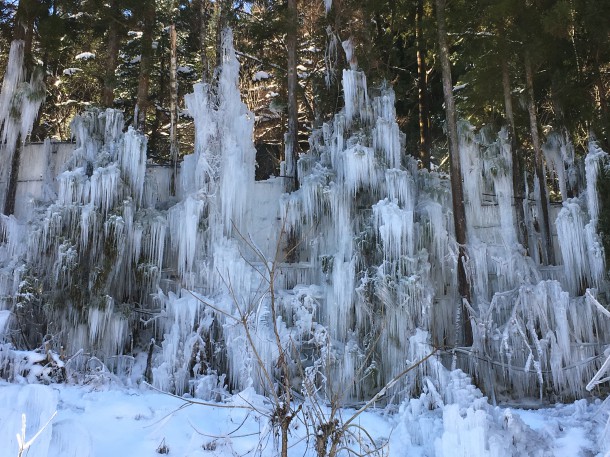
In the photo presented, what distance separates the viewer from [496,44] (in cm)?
1337

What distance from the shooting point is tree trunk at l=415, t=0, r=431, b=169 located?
15545 mm

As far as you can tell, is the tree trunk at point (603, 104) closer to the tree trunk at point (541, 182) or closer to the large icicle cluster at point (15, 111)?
the tree trunk at point (541, 182)

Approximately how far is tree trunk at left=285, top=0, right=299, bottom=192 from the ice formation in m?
0.45

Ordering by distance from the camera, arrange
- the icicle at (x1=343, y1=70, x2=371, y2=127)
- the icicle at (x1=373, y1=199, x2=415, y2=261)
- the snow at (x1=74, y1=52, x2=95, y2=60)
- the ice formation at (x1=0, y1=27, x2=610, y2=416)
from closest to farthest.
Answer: the ice formation at (x1=0, y1=27, x2=610, y2=416) < the icicle at (x1=373, y1=199, x2=415, y2=261) < the icicle at (x1=343, y1=70, x2=371, y2=127) < the snow at (x1=74, y1=52, x2=95, y2=60)

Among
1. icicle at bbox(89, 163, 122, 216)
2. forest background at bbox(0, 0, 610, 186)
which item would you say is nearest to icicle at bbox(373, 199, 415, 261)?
forest background at bbox(0, 0, 610, 186)

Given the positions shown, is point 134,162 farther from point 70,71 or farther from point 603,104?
point 603,104

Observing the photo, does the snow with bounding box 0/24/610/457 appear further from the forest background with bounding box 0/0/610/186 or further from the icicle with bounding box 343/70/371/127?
the forest background with bounding box 0/0/610/186

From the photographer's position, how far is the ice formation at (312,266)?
10.9 metres

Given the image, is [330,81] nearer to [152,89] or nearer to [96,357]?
[152,89]

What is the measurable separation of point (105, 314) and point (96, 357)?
807mm

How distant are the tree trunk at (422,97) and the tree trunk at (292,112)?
3.37m

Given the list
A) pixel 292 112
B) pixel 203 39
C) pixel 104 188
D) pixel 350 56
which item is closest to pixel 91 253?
pixel 104 188

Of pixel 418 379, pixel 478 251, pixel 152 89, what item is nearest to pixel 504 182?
pixel 478 251

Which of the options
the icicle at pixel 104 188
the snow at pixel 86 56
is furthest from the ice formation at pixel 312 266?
the snow at pixel 86 56
